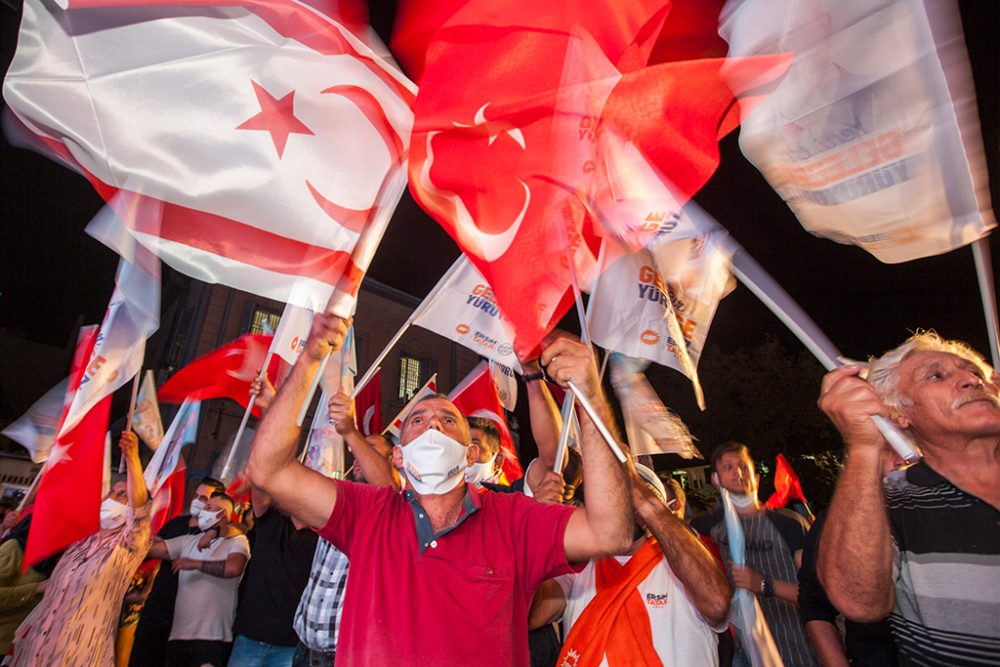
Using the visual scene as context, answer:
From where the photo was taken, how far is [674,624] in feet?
9.59

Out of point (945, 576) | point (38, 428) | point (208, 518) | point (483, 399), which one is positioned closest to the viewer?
point (945, 576)

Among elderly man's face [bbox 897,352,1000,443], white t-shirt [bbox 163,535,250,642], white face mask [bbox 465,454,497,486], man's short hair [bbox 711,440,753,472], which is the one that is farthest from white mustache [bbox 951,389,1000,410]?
white t-shirt [bbox 163,535,250,642]

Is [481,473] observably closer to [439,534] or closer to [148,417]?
[439,534]

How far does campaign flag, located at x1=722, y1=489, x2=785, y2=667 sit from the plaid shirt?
252 cm

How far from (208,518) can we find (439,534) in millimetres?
4253

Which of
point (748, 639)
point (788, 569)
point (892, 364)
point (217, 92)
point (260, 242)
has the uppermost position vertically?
point (217, 92)

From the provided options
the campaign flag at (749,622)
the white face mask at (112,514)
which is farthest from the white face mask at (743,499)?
the white face mask at (112,514)

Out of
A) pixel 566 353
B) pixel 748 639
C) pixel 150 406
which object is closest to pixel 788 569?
pixel 748 639

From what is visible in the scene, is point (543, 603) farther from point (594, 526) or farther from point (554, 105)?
point (554, 105)

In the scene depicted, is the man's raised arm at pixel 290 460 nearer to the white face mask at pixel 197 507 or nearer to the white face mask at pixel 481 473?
the white face mask at pixel 481 473

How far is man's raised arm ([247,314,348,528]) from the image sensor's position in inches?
96.0

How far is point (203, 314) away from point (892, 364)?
21.2m

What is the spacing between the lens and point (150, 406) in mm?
6609

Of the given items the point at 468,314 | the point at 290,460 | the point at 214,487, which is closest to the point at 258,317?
the point at 214,487
